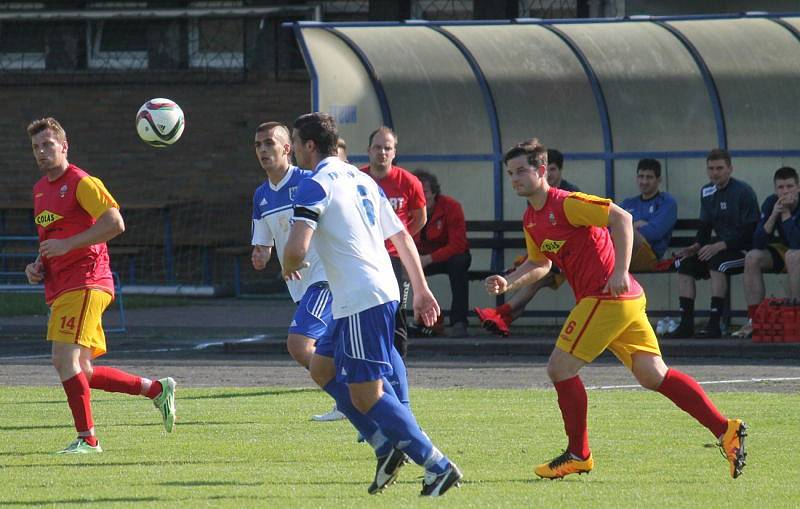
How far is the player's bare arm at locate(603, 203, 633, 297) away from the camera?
24.8ft

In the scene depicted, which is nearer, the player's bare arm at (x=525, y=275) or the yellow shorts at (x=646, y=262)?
the player's bare arm at (x=525, y=275)

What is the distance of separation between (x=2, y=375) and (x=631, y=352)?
7.45 metres

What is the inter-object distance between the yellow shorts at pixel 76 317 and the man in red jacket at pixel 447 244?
7158 mm

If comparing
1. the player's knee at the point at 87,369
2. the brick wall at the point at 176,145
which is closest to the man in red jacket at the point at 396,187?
the player's knee at the point at 87,369

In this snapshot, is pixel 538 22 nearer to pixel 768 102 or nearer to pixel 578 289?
pixel 768 102

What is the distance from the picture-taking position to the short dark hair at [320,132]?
23.7 feet

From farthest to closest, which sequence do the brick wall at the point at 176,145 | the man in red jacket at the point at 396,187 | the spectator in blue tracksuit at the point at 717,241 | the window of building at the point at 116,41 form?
the window of building at the point at 116,41
the brick wall at the point at 176,145
the spectator in blue tracksuit at the point at 717,241
the man in red jacket at the point at 396,187

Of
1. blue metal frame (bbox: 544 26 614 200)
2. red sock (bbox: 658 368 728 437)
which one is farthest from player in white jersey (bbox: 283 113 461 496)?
blue metal frame (bbox: 544 26 614 200)

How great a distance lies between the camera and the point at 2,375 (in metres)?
13.4

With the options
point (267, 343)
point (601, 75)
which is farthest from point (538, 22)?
Result: point (267, 343)

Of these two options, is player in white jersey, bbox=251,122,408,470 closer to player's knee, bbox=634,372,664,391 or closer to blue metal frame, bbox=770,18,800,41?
player's knee, bbox=634,372,664,391

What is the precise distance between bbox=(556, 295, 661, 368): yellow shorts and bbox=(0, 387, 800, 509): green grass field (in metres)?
0.65

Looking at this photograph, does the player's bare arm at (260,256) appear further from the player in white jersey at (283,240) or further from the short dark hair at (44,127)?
the short dark hair at (44,127)

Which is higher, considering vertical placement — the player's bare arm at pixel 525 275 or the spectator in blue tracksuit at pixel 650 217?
the player's bare arm at pixel 525 275
